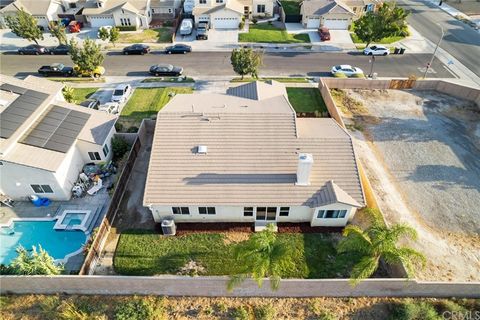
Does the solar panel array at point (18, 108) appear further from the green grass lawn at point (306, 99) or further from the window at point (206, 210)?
→ the green grass lawn at point (306, 99)

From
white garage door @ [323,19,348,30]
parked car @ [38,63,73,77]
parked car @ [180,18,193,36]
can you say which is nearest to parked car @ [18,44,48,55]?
parked car @ [38,63,73,77]

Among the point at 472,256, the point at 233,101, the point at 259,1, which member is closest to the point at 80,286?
the point at 233,101

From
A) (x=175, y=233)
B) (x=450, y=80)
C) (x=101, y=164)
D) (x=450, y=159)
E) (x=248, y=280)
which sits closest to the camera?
(x=248, y=280)

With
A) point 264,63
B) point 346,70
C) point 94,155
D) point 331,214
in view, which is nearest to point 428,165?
point 331,214

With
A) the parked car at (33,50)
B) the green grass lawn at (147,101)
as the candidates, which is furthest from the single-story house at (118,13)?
the green grass lawn at (147,101)

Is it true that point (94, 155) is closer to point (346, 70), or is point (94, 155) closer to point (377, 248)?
point (377, 248)

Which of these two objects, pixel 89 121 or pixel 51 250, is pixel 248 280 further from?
pixel 89 121
